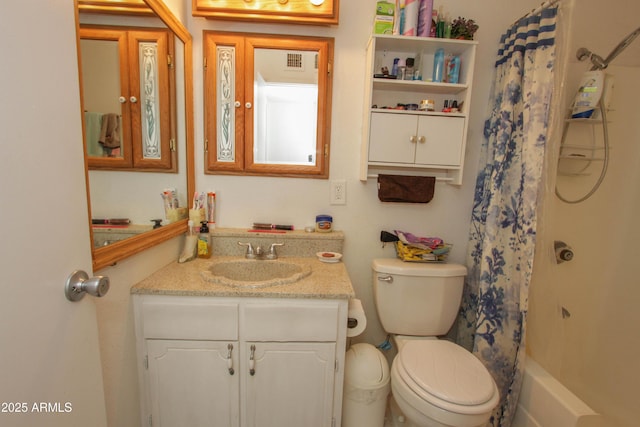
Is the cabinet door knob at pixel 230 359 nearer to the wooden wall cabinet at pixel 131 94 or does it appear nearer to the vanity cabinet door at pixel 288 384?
the vanity cabinet door at pixel 288 384

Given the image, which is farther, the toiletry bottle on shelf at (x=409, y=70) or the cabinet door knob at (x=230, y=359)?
the toiletry bottle on shelf at (x=409, y=70)

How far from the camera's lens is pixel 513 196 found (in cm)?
124

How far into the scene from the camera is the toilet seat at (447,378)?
0.96m

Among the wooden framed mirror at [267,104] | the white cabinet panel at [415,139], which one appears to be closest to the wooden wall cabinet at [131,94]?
the wooden framed mirror at [267,104]

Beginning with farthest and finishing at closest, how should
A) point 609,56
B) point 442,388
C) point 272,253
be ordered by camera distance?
1. point 272,253
2. point 609,56
3. point 442,388

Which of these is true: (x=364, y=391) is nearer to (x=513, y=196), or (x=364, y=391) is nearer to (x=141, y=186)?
(x=513, y=196)

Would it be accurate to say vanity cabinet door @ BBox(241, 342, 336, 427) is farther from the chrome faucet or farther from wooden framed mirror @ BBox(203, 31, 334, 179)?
wooden framed mirror @ BBox(203, 31, 334, 179)

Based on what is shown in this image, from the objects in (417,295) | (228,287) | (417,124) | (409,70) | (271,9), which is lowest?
(417,295)

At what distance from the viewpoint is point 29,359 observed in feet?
1.79

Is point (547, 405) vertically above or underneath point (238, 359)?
underneath

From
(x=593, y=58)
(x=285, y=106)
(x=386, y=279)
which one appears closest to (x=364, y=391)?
(x=386, y=279)

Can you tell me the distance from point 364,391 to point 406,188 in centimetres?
102

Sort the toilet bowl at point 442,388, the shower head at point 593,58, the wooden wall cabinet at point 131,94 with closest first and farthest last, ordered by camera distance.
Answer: the wooden wall cabinet at point 131,94, the toilet bowl at point 442,388, the shower head at point 593,58

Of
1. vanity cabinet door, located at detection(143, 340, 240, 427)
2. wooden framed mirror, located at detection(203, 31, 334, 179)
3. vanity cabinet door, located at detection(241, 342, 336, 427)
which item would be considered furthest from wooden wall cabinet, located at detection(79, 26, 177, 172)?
vanity cabinet door, located at detection(241, 342, 336, 427)
